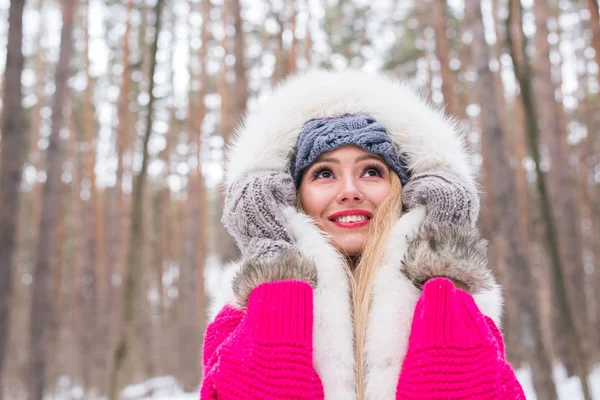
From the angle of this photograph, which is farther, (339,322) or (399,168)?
(399,168)

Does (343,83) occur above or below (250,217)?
above

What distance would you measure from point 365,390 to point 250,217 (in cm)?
65

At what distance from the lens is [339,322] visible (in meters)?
1.75

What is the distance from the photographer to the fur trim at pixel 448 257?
5.57 ft

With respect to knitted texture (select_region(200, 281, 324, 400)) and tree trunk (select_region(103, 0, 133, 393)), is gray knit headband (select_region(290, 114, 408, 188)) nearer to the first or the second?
knitted texture (select_region(200, 281, 324, 400))

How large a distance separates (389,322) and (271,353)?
380 millimetres

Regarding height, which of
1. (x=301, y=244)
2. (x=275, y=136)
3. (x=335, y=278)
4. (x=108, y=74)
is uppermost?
(x=108, y=74)

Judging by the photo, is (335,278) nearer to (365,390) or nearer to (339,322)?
(339,322)

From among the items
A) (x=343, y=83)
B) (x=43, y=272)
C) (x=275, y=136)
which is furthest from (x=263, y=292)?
(x=43, y=272)

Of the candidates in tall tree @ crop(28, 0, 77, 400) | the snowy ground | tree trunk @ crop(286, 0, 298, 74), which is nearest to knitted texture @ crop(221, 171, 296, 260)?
the snowy ground

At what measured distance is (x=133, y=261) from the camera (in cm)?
432

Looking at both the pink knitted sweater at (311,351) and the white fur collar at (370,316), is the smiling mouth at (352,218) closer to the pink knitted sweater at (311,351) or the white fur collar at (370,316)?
the white fur collar at (370,316)

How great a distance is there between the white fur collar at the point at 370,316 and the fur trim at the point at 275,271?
8 centimetres

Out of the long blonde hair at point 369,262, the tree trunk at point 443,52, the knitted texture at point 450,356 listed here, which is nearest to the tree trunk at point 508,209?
the tree trunk at point 443,52
